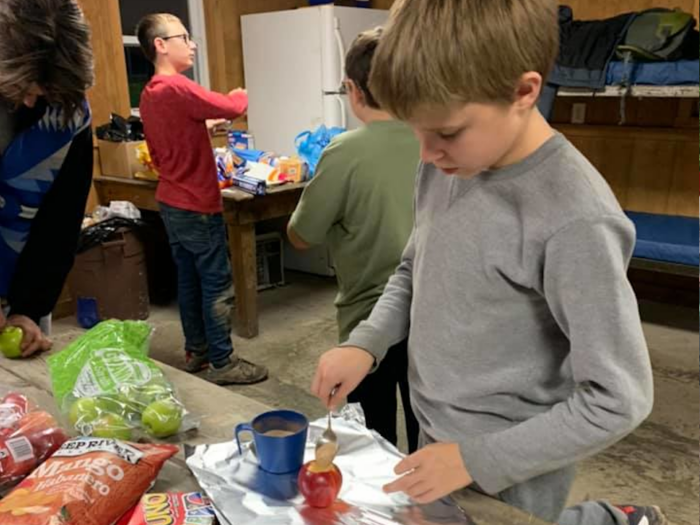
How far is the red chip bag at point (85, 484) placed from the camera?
0.79m

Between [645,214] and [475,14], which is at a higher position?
[475,14]

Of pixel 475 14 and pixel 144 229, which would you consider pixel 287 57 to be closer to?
pixel 144 229

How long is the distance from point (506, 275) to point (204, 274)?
2.23 metres

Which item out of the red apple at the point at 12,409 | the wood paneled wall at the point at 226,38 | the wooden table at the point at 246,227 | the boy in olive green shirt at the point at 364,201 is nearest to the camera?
the red apple at the point at 12,409

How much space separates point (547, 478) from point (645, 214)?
133 inches

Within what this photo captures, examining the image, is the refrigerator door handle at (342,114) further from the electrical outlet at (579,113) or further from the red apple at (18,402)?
the red apple at (18,402)

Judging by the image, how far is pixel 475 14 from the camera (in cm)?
68

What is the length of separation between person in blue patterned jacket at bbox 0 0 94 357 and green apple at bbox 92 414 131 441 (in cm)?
51

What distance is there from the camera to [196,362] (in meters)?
3.05

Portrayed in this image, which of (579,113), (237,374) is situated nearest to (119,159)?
(237,374)

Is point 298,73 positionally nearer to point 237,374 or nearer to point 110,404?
point 237,374

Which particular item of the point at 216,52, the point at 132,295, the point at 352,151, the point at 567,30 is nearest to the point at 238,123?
the point at 216,52

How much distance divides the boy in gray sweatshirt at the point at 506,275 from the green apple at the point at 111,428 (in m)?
0.46

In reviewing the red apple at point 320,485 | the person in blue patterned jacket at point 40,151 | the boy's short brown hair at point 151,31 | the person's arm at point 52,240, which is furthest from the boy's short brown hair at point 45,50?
the boy's short brown hair at point 151,31
